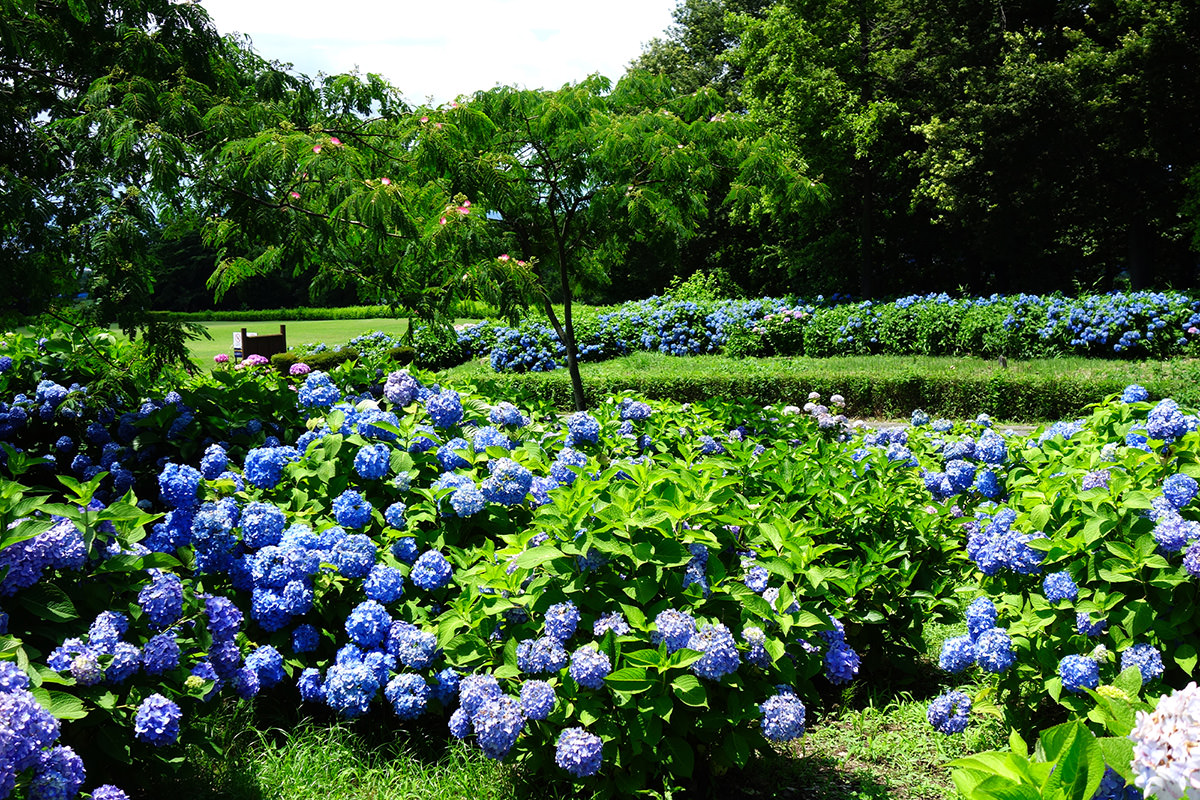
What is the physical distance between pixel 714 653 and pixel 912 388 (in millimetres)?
9179

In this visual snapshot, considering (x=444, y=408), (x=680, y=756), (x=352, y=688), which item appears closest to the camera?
(x=680, y=756)

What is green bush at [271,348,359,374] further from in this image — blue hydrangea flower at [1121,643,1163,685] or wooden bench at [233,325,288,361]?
blue hydrangea flower at [1121,643,1163,685]

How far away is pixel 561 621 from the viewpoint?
98.4 inches

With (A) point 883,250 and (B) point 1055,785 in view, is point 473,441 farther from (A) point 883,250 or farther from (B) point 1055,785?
(A) point 883,250

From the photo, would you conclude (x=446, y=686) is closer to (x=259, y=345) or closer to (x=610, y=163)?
(x=610, y=163)

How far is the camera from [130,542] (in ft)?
8.25

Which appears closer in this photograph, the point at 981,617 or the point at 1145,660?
the point at 1145,660

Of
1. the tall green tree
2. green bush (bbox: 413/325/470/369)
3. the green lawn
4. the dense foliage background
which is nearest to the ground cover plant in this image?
the dense foliage background

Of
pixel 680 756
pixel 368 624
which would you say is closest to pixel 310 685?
pixel 368 624

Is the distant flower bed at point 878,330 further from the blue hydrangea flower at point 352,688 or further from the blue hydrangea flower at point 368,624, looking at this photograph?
the blue hydrangea flower at point 352,688

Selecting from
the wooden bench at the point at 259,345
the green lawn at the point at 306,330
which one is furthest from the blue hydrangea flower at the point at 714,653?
the green lawn at the point at 306,330

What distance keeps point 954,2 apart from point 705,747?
22.1 metres

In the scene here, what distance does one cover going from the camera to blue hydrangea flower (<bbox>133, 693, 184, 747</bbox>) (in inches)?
86.0

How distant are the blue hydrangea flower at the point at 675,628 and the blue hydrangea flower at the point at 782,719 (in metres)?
0.34
